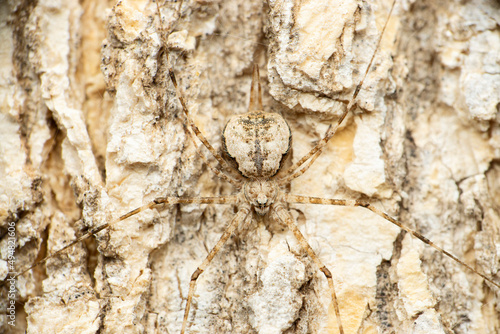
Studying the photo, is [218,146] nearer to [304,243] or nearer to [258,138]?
[258,138]

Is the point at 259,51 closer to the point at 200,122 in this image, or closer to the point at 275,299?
the point at 200,122

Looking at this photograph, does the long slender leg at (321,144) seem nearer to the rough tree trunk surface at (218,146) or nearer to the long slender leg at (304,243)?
the rough tree trunk surface at (218,146)

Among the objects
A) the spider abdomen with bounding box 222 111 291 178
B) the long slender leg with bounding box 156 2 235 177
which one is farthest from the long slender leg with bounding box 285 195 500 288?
the long slender leg with bounding box 156 2 235 177

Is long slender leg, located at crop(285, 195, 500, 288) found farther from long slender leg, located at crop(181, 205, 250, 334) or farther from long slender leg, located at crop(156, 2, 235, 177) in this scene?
long slender leg, located at crop(156, 2, 235, 177)

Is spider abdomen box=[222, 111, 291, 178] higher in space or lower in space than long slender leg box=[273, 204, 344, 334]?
higher

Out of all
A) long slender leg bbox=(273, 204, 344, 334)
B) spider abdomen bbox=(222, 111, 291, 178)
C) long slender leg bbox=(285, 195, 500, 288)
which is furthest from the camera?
spider abdomen bbox=(222, 111, 291, 178)

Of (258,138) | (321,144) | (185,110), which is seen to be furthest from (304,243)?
(185,110)

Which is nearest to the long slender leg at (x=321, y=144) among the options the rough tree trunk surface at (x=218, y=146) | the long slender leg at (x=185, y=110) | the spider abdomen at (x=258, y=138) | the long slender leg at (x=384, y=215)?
the rough tree trunk surface at (x=218, y=146)
